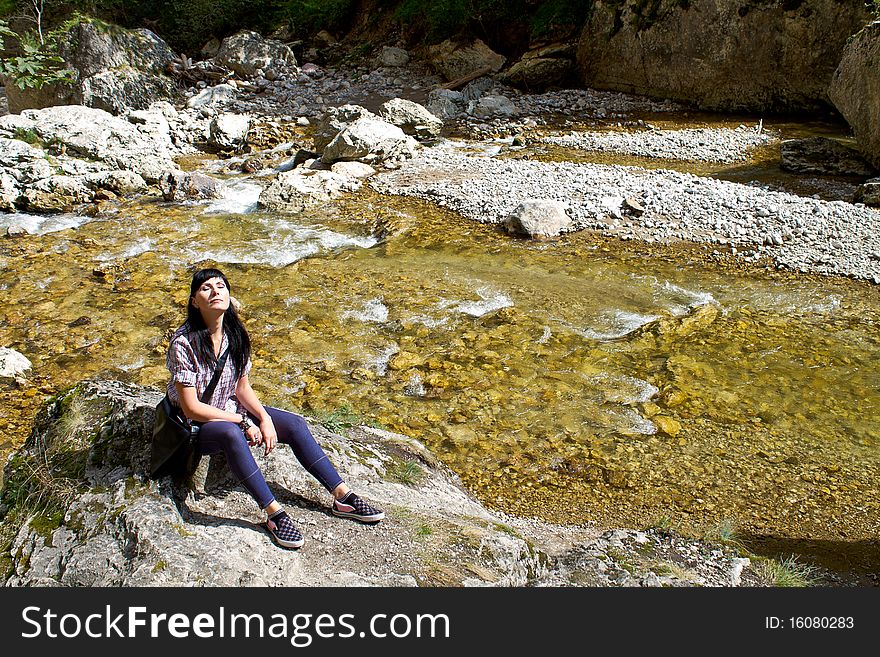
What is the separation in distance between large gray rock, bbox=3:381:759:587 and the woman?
13 centimetres

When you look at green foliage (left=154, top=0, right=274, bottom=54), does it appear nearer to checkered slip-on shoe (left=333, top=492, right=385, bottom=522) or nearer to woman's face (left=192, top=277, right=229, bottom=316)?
woman's face (left=192, top=277, right=229, bottom=316)

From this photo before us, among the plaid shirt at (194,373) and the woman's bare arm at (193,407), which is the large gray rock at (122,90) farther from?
the woman's bare arm at (193,407)

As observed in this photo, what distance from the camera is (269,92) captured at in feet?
74.5

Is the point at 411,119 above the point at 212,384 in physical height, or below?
above

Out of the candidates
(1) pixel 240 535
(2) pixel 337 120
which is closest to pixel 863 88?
(2) pixel 337 120

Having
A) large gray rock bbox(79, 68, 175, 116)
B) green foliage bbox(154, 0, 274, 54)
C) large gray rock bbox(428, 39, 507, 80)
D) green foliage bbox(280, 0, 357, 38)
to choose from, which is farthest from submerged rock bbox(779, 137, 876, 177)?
green foliage bbox(154, 0, 274, 54)

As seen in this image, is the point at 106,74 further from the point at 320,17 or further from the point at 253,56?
the point at 320,17

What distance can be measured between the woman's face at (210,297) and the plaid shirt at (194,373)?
175 mm

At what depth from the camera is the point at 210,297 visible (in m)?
3.50

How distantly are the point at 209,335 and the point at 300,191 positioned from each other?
374 inches

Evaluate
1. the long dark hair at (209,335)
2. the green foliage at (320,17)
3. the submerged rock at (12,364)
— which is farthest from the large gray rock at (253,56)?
the long dark hair at (209,335)

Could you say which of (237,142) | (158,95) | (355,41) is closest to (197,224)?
(237,142)

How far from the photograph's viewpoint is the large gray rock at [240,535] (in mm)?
3143

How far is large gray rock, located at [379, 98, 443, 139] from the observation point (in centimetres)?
1659
